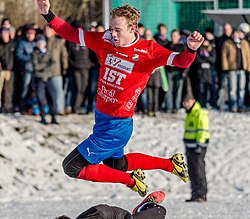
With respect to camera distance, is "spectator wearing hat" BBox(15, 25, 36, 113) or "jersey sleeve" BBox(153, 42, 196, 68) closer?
"jersey sleeve" BBox(153, 42, 196, 68)

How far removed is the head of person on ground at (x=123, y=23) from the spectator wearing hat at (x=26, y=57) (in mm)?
8269

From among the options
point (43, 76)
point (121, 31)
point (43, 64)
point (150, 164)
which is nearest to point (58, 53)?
point (43, 64)

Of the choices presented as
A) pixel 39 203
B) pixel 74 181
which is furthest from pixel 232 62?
pixel 39 203

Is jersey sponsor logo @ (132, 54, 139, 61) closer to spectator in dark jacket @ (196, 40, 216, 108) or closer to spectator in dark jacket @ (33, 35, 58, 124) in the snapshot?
spectator in dark jacket @ (33, 35, 58, 124)

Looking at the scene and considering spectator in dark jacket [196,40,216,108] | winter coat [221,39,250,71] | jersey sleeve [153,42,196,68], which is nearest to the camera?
jersey sleeve [153,42,196,68]

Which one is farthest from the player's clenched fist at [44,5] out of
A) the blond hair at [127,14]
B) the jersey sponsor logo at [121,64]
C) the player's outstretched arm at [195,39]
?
the player's outstretched arm at [195,39]

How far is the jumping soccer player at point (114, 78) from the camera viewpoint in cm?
880

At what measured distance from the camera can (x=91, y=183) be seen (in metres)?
15.4

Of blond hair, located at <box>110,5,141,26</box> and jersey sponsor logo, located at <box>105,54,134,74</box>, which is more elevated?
blond hair, located at <box>110,5,141,26</box>

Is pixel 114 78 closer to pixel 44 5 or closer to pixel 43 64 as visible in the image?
pixel 44 5

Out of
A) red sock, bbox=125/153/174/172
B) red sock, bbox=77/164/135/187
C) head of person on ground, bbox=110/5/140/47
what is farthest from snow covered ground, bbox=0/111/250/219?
head of person on ground, bbox=110/5/140/47

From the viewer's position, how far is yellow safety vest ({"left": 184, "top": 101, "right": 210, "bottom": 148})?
1299cm

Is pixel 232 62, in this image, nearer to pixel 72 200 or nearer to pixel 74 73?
pixel 74 73

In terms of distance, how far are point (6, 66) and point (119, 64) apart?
27.7 feet
